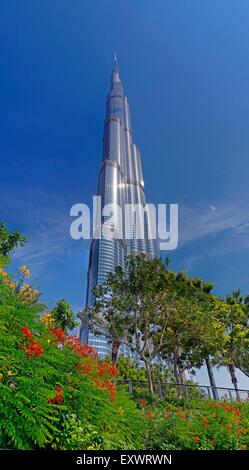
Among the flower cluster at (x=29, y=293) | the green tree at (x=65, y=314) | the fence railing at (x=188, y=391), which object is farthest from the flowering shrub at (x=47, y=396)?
the green tree at (x=65, y=314)

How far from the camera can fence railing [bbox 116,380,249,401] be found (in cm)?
1517

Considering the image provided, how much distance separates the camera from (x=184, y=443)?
6422 mm

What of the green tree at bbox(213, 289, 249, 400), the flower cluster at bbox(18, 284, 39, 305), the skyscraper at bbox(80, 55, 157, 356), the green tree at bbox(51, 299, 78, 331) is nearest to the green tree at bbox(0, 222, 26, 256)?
the flower cluster at bbox(18, 284, 39, 305)

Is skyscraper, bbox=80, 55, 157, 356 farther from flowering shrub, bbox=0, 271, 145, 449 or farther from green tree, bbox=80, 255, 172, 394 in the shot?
flowering shrub, bbox=0, 271, 145, 449

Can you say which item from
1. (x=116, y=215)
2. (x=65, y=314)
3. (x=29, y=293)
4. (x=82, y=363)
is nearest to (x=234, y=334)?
(x=65, y=314)

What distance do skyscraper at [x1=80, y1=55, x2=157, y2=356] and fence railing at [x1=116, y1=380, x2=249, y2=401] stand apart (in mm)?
47158

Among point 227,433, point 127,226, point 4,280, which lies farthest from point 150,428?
point 127,226

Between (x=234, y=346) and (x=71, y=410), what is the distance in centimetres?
2321

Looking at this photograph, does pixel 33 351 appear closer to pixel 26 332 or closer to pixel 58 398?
pixel 26 332

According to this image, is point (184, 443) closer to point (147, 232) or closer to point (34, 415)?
point (34, 415)

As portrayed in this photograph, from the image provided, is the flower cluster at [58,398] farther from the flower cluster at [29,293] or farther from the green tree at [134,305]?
the green tree at [134,305]

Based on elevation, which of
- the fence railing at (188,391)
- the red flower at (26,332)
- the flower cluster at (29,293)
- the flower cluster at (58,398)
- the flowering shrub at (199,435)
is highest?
the flower cluster at (29,293)

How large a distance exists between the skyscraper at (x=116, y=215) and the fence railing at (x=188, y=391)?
155ft

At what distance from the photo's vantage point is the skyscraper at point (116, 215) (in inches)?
4199
